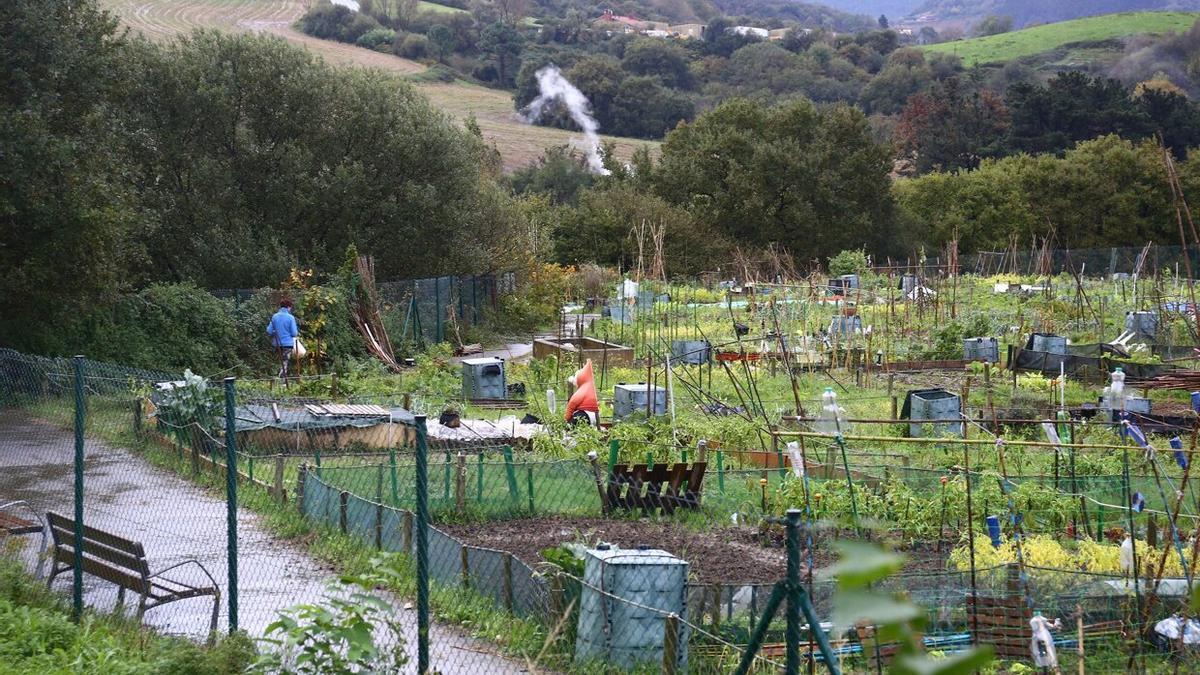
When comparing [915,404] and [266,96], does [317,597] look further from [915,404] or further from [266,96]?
[266,96]

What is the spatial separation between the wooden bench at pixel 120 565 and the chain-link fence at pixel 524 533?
0.02m

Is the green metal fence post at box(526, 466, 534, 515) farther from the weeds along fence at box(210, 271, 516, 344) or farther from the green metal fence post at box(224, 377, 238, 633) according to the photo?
the weeds along fence at box(210, 271, 516, 344)

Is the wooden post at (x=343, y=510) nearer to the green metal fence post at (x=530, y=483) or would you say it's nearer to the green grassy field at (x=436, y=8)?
the green metal fence post at (x=530, y=483)

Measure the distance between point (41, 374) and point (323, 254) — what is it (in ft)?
45.4

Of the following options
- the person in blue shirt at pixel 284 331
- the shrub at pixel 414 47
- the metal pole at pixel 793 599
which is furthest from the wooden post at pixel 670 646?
the shrub at pixel 414 47

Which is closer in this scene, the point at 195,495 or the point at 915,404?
the point at 195,495

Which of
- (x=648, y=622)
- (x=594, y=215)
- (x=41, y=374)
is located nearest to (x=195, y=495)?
(x=41, y=374)

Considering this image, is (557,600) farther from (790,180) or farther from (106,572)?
(790,180)

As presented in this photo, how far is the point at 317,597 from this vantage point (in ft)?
26.0

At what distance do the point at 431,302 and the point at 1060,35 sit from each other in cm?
11150

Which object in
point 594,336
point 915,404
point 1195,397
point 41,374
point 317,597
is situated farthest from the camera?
point 594,336

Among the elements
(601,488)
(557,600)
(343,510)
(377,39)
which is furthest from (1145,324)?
(377,39)

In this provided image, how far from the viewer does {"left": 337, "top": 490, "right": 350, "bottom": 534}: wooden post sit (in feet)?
29.6

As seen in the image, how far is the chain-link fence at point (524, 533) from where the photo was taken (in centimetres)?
636
